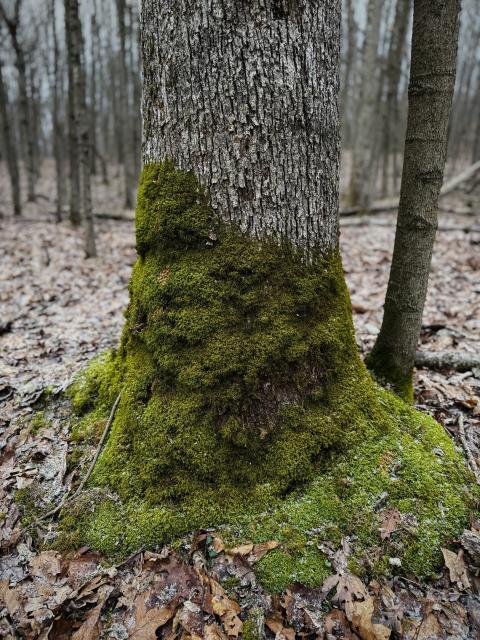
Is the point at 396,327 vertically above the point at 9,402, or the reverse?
the point at 396,327

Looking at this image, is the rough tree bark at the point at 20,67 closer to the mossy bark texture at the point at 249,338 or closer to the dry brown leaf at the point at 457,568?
the mossy bark texture at the point at 249,338

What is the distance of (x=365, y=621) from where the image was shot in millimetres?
1831

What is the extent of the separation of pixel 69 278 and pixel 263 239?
5.86 metres

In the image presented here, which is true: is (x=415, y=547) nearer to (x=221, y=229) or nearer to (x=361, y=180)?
(x=221, y=229)

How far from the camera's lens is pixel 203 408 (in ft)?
7.43


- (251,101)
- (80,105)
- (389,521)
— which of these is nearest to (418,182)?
(251,101)

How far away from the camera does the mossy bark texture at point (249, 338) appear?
2.06 m

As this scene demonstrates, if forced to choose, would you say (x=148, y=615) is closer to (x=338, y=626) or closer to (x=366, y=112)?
(x=338, y=626)

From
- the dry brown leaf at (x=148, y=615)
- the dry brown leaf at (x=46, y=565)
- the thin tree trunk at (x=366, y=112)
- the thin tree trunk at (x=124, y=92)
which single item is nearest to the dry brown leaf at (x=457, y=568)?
the dry brown leaf at (x=148, y=615)

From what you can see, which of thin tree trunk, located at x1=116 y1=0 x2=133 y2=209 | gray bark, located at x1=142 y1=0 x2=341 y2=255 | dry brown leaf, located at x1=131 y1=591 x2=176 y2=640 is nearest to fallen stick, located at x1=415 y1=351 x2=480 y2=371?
gray bark, located at x1=142 y1=0 x2=341 y2=255

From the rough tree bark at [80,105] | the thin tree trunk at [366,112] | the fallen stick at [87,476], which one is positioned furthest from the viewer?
the thin tree trunk at [366,112]

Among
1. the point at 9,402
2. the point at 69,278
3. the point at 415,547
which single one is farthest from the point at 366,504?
the point at 69,278

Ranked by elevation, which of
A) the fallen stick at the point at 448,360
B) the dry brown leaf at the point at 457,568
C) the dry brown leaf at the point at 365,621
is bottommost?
the dry brown leaf at the point at 365,621

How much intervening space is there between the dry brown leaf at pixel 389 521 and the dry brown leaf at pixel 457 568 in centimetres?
25
